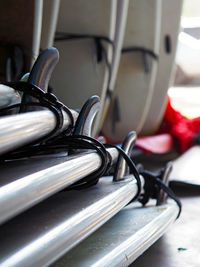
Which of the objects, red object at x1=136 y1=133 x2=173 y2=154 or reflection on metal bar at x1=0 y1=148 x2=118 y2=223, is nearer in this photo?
reflection on metal bar at x1=0 y1=148 x2=118 y2=223

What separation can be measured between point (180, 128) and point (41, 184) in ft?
7.40

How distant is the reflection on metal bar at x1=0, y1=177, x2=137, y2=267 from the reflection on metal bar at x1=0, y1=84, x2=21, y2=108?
185mm

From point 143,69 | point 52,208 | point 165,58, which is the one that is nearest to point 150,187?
point 52,208

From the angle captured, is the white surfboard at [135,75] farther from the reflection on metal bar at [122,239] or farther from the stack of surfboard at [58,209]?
the reflection on metal bar at [122,239]

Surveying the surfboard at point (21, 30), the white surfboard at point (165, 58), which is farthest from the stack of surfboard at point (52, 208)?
the white surfboard at point (165, 58)

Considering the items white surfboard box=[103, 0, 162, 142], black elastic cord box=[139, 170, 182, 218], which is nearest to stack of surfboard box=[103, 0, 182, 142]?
white surfboard box=[103, 0, 162, 142]

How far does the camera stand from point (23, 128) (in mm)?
672

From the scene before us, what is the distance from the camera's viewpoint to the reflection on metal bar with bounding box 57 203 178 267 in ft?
2.57

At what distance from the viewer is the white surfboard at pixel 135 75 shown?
8.28ft

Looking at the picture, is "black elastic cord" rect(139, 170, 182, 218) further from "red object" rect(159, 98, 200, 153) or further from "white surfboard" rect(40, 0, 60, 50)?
"red object" rect(159, 98, 200, 153)

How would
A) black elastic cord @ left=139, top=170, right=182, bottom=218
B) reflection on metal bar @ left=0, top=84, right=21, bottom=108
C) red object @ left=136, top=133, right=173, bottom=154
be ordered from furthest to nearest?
red object @ left=136, top=133, right=173, bottom=154
black elastic cord @ left=139, top=170, right=182, bottom=218
reflection on metal bar @ left=0, top=84, right=21, bottom=108

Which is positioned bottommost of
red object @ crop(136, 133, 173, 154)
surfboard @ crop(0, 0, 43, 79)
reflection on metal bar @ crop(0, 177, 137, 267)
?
red object @ crop(136, 133, 173, 154)

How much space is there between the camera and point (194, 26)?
5281 mm

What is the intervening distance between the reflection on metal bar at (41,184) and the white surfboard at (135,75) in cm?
183
